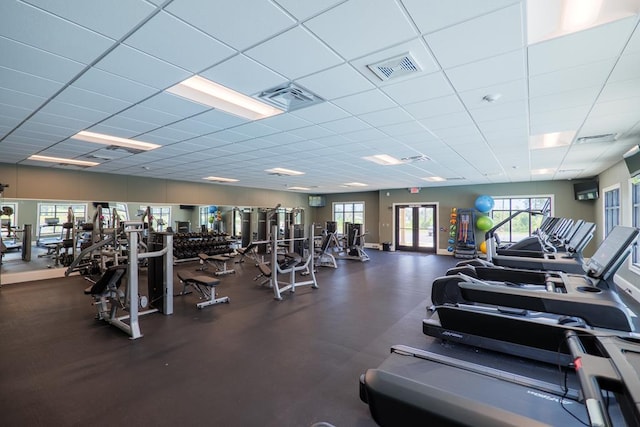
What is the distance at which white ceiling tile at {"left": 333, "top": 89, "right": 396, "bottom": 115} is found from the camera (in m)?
2.96

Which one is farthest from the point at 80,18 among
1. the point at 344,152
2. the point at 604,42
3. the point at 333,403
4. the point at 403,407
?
the point at 344,152

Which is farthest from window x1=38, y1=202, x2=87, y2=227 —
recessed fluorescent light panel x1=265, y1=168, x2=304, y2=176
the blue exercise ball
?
the blue exercise ball

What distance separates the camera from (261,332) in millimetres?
3596

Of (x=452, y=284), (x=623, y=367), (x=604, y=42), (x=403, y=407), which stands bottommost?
(x=452, y=284)

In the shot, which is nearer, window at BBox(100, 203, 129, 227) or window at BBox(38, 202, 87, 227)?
window at BBox(38, 202, 87, 227)

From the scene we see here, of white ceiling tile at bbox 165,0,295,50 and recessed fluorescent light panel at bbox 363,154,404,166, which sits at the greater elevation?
white ceiling tile at bbox 165,0,295,50

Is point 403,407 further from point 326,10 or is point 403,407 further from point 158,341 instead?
point 158,341

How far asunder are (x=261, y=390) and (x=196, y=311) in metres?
2.42

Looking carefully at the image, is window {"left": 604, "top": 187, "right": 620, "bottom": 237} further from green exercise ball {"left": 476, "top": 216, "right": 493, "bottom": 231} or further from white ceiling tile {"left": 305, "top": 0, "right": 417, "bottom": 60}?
white ceiling tile {"left": 305, "top": 0, "right": 417, "bottom": 60}

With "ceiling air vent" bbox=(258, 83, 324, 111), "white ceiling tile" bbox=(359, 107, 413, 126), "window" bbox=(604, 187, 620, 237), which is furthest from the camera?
"window" bbox=(604, 187, 620, 237)

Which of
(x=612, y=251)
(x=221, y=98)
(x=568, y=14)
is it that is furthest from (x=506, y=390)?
(x=221, y=98)

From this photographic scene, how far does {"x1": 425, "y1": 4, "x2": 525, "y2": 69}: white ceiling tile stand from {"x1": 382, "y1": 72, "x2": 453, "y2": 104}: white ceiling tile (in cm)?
29

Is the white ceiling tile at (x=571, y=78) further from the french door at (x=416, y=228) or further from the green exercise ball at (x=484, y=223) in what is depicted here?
the french door at (x=416, y=228)

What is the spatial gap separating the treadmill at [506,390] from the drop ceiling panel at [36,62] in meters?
3.07
